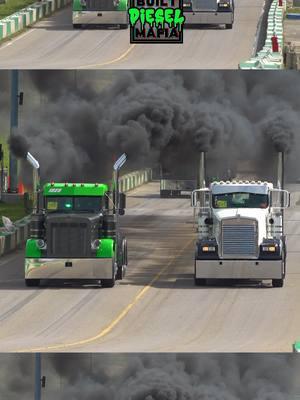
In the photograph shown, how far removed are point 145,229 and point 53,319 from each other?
2277 cm

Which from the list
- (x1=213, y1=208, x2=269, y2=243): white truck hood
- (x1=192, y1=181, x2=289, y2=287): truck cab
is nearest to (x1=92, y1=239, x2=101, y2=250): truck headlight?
(x1=192, y1=181, x2=289, y2=287): truck cab

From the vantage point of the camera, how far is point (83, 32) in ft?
281

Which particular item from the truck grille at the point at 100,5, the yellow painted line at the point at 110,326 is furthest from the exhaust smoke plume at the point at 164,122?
the truck grille at the point at 100,5

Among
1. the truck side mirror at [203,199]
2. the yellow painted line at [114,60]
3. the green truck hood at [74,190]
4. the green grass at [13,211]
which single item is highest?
the yellow painted line at [114,60]

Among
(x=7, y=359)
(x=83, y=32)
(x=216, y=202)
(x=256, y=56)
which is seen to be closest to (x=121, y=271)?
(x=216, y=202)

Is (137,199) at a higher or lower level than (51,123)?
lower

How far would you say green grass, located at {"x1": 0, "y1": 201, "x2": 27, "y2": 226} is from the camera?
232ft

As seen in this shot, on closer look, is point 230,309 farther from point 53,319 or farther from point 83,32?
point 83,32

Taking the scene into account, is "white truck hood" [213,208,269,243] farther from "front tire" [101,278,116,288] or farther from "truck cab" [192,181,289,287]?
"front tire" [101,278,116,288]

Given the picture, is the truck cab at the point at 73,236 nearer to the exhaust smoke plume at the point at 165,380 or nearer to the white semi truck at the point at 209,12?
the exhaust smoke plume at the point at 165,380

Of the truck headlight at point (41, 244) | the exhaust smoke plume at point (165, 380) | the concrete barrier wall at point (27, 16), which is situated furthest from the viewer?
the concrete barrier wall at point (27, 16)

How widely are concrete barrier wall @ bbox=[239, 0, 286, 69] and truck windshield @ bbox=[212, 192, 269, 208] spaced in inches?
680

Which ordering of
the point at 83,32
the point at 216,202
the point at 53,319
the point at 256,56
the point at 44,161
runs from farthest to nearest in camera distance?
1. the point at 83,32
2. the point at 256,56
3. the point at 44,161
4. the point at 216,202
5. the point at 53,319

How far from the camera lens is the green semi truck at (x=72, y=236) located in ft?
168
